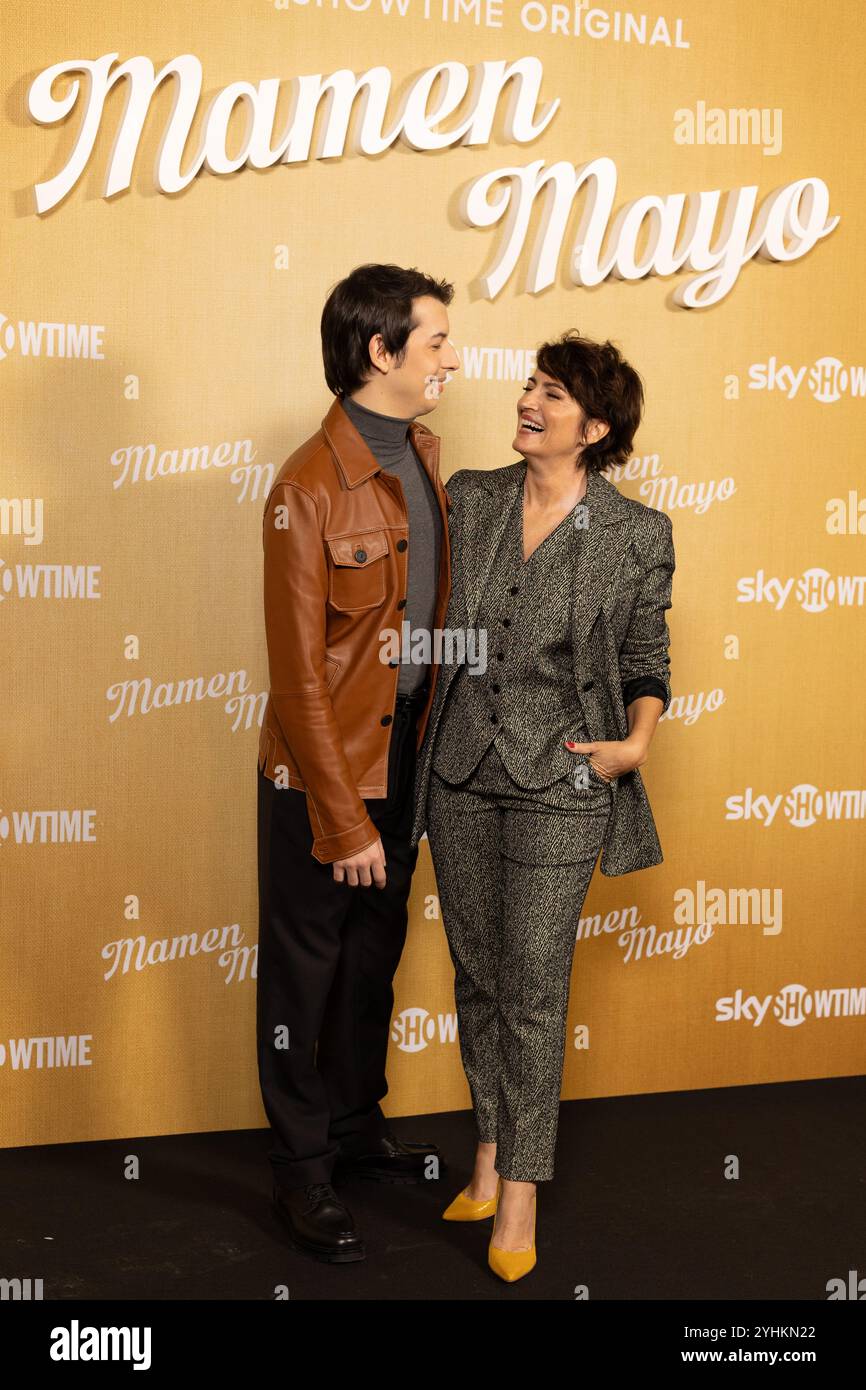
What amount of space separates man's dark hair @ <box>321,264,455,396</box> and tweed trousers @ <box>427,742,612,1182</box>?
79 centimetres

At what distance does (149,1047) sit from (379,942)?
2.35ft

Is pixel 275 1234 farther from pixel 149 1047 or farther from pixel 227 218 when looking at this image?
pixel 227 218

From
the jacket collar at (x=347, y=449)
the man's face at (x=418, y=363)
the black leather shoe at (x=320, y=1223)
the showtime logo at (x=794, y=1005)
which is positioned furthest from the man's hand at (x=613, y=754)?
the showtime logo at (x=794, y=1005)

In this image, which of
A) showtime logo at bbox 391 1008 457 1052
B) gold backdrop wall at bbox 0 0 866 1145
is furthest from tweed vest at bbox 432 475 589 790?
showtime logo at bbox 391 1008 457 1052

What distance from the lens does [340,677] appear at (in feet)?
8.29

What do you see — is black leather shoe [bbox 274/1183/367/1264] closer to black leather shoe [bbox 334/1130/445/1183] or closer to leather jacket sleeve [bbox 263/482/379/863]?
black leather shoe [bbox 334/1130/445/1183]

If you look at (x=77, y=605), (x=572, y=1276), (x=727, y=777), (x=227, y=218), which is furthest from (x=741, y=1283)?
(x=227, y=218)

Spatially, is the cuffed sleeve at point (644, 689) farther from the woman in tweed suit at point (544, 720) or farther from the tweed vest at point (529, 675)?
the tweed vest at point (529, 675)

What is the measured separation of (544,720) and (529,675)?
0.09 meters

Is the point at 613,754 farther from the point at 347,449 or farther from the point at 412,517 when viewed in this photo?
the point at 347,449

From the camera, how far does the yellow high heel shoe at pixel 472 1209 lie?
2.70 m

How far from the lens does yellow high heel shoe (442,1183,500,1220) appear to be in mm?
2699

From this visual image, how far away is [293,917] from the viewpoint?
2645mm

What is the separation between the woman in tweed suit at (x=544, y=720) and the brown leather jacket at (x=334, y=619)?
0.44 ft
